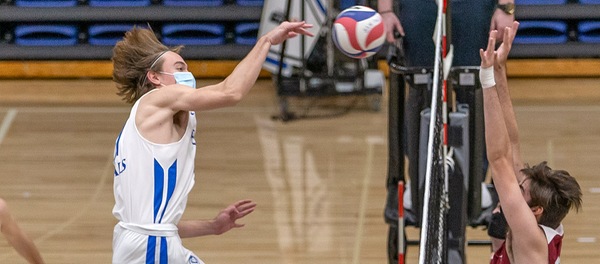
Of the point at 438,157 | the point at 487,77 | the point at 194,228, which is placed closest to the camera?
the point at 487,77

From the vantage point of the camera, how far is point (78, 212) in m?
7.37

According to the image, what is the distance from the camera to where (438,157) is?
15.5ft

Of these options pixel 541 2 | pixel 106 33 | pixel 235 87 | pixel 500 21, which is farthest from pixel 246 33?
pixel 235 87

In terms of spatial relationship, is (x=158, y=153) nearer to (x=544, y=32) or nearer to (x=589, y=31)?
(x=544, y=32)

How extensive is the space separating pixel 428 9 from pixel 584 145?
3.50 metres

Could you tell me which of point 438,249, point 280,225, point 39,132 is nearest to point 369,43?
point 438,249

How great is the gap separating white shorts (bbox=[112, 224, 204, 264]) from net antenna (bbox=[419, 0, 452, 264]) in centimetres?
92

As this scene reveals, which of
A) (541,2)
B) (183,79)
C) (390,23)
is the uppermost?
(183,79)

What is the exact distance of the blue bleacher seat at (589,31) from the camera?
11102 mm

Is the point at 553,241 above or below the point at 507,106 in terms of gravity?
below

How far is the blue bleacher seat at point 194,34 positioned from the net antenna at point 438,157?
A: 620 cm

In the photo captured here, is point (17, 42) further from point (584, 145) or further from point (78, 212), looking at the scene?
point (584, 145)

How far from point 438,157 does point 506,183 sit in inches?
31.6

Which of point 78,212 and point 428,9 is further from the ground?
point 428,9
